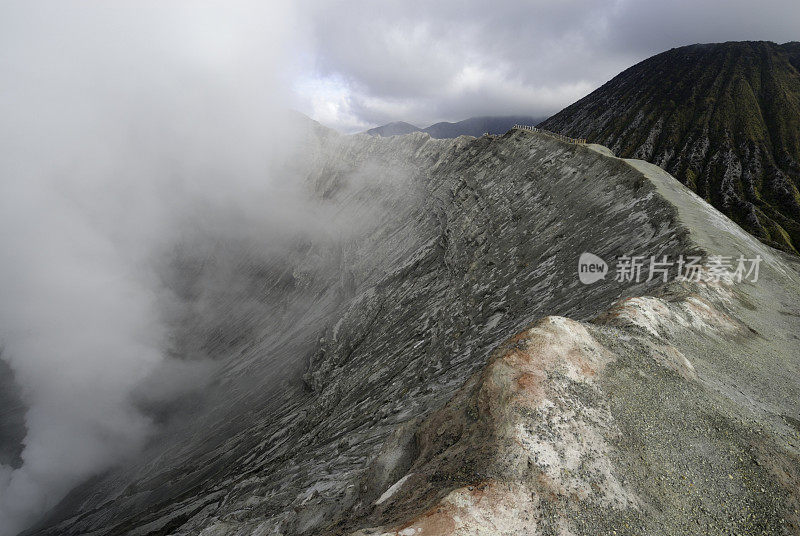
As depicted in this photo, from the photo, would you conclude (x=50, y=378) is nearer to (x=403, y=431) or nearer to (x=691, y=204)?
→ (x=403, y=431)

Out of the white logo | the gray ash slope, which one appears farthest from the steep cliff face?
the white logo

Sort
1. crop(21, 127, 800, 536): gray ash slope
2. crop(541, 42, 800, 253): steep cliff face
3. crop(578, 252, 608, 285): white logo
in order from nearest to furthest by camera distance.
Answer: crop(21, 127, 800, 536): gray ash slope < crop(578, 252, 608, 285): white logo < crop(541, 42, 800, 253): steep cliff face

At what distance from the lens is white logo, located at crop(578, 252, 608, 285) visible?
29.2m

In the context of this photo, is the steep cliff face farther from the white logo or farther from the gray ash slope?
the white logo

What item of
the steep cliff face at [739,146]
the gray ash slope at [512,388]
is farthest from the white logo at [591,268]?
the steep cliff face at [739,146]

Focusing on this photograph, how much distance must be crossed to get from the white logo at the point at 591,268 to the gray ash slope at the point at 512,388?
1.01m

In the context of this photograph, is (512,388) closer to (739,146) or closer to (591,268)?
(591,268)

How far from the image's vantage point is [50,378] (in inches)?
6230

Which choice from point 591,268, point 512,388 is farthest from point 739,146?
point 512,388

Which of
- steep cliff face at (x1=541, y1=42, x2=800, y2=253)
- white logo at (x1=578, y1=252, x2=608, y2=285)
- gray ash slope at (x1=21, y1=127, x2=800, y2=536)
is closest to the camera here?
gray ash slope at (x1=21, y1=127, x2=800, y2=536)

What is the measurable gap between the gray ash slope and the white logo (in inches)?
39.6

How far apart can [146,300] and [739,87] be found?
327921 mm

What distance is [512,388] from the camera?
1317cm

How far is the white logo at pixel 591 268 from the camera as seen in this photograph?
2921 centimetres
